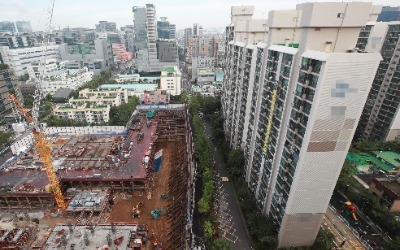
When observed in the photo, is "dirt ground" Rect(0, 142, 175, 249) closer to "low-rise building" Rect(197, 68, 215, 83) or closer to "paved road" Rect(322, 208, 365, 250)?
"paved road" Rect(322, 208, 365, 250)

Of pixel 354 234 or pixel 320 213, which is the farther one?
pixel 354 234

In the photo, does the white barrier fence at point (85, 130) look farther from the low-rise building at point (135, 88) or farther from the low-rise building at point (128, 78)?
the low-rise building at point (128, 78)

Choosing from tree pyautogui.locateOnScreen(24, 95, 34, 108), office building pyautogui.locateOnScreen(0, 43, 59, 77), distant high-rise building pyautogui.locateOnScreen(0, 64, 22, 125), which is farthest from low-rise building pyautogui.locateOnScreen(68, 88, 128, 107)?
office building pyautogui.locateOnScreen(0, 43, 59, 77)

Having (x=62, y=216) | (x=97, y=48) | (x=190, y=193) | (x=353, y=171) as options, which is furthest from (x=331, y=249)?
(x=97, y=48)

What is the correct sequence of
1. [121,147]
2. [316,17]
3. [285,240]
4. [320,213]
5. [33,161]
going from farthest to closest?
1. [121,147]
2. [33,161]
3. [285,240]
4. [320,213]
5. [316,17]

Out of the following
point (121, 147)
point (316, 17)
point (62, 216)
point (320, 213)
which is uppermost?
point (316, 17)

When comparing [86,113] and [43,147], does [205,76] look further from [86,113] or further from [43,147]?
[43,147]

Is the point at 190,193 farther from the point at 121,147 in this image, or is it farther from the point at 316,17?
the point at 316,17
